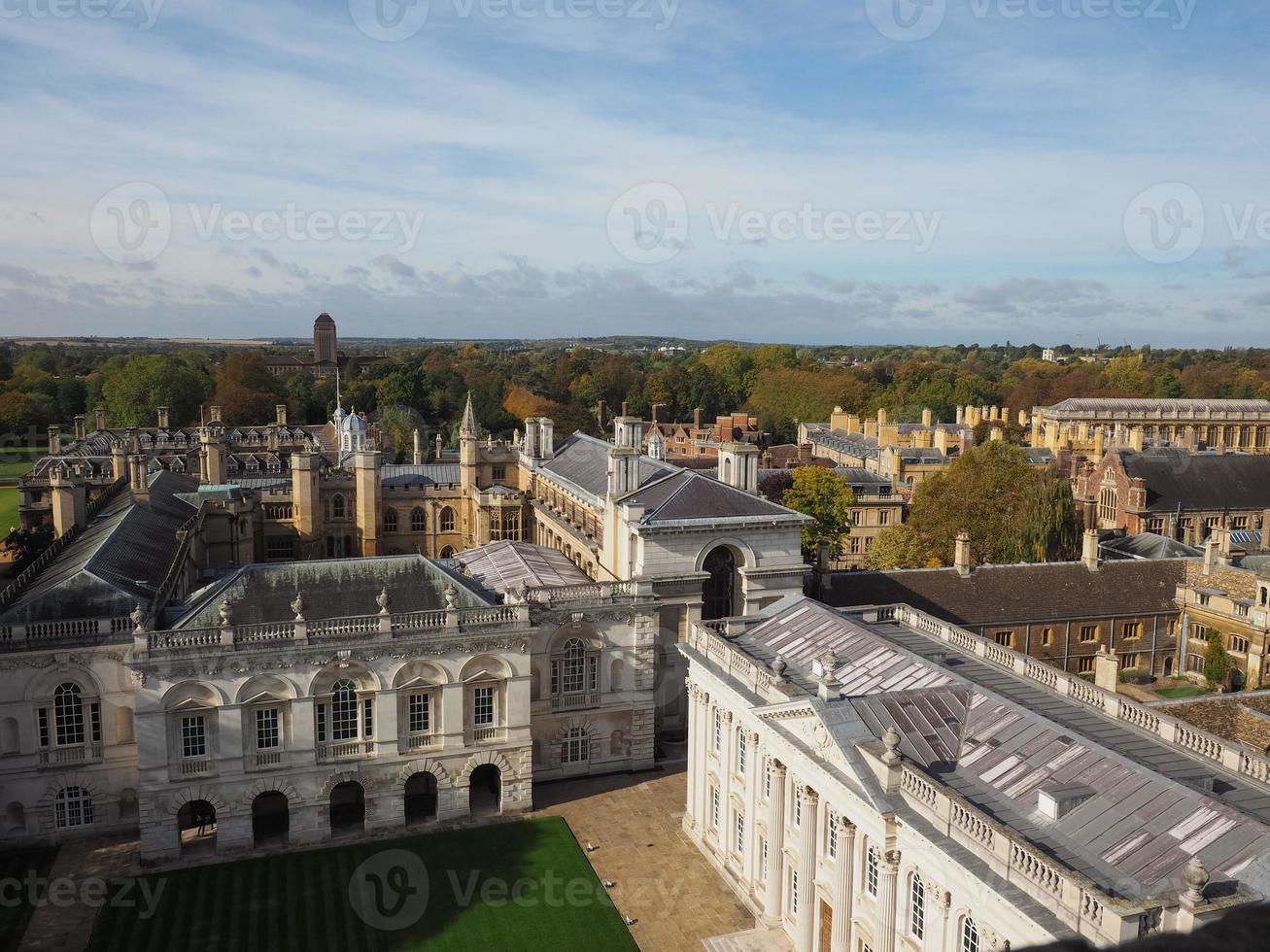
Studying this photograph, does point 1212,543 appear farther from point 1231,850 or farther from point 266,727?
point 266,727

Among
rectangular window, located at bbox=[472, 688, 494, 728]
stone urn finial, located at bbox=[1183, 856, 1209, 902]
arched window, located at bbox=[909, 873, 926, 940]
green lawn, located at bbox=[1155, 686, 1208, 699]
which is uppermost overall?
stone urn finial, located at bbox=[1183, 856, 1209, 902]

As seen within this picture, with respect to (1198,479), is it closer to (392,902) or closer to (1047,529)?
(1047,529)

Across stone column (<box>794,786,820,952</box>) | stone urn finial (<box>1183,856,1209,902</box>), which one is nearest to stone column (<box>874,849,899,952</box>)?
stone column (<box>794,786,820,952</box>)

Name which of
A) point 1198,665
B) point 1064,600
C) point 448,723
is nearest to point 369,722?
point 448,723

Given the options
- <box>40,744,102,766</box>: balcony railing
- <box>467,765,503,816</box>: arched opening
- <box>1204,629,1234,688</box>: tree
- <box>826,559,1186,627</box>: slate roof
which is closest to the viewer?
<box>40,744,102,766</box>: balcony railing

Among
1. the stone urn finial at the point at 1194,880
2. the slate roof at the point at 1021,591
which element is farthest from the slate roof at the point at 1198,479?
the stone urn finial at the point at 1194,880

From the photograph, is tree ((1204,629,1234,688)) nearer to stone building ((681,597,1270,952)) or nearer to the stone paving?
stone building ((681,597,1270,952))

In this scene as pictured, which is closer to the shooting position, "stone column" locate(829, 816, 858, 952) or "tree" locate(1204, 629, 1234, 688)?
"stone column" locate(829, 816, 858, 952)
